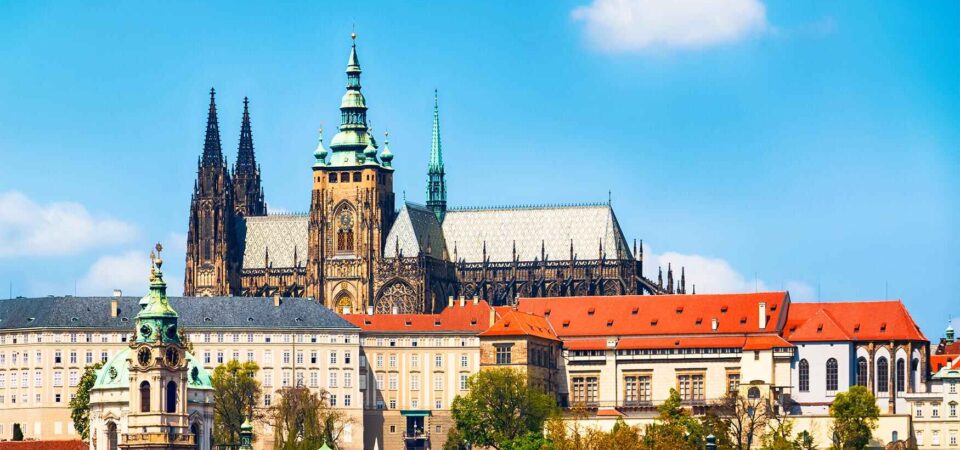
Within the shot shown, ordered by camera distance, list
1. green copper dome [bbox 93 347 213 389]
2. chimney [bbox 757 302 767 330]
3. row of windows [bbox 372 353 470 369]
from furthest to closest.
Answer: row of windows [bbox 372 353 470 369]
chimney [bbox 757 302 767 330]
green copper dome [bbox 93 347 213 389]

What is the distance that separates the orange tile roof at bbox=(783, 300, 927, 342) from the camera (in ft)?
618

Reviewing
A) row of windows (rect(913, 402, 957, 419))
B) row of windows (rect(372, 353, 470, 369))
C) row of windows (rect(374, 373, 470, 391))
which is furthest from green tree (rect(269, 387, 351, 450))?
row of windows (rect(913, 402, 957, 419))

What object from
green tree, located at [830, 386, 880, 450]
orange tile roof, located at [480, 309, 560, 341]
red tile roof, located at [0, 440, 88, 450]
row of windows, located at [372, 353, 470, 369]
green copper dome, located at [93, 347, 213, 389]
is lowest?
red tile roof, located at [0, 440, 88, 450]

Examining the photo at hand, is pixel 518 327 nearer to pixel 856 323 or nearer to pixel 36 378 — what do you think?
pixel 856 323

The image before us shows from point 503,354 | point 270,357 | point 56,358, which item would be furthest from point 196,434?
point 503,354

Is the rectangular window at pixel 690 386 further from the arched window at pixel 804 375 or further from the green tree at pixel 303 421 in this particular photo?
the green tree at pixel 303 421

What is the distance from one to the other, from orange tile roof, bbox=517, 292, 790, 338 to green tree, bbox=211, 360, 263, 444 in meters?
24.8

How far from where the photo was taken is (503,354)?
190 meters

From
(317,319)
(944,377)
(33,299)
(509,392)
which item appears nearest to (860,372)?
(944,377)

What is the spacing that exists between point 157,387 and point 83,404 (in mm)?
24131

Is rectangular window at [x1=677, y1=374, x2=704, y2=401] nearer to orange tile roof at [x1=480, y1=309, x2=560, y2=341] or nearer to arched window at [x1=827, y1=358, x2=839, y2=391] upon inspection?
arched window at [x1=827, y1=358, x2=839, y2=391]

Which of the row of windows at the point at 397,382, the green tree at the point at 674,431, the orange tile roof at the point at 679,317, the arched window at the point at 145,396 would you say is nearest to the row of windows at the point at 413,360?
the row of windows at the point at 397,382

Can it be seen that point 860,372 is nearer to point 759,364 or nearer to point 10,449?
point 759,364

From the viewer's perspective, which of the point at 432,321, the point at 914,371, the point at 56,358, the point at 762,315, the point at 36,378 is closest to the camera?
the point at 36,378
